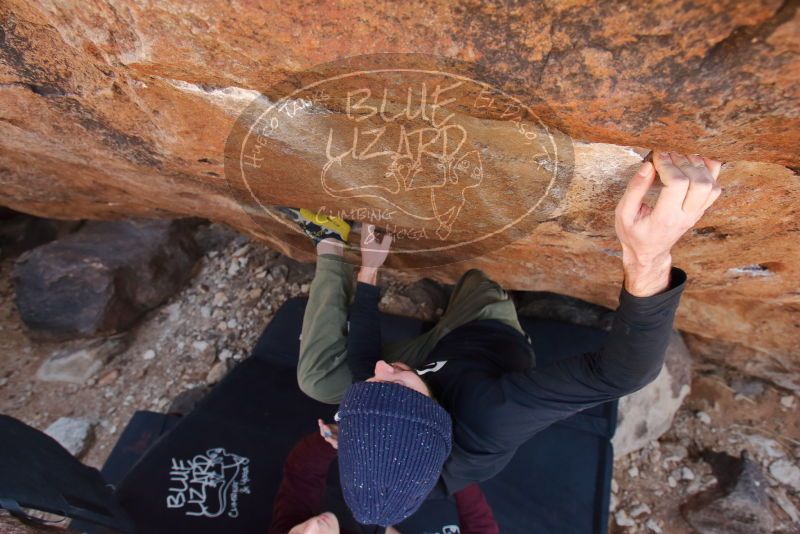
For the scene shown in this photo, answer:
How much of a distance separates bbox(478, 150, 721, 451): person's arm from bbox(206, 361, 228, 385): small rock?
1.68m

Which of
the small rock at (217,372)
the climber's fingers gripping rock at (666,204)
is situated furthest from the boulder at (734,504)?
the small rock at (217,372)

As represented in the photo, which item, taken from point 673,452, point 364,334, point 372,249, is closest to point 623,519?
point 673,452

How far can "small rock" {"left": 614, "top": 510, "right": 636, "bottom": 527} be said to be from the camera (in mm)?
2178

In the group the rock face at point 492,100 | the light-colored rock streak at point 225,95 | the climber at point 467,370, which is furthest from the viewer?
the light-colored rock streak at point 225,95

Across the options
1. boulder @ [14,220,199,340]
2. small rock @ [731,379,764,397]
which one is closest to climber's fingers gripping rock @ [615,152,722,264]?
small rock @ [731,379,764,397]

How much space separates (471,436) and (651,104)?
842 millimetres

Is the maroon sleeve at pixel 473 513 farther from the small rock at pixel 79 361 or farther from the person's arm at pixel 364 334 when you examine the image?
the small rock at pixel 79 361

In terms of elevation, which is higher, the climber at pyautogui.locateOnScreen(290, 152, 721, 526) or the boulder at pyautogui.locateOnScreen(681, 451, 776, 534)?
the climber at pyautogui.locateOnScreen(290, 152, 721, 526)

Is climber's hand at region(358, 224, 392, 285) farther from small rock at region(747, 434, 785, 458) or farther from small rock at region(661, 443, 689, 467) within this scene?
small rock at region(747, 434, 785, 458)

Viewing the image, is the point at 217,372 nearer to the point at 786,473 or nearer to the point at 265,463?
the point at 265,463

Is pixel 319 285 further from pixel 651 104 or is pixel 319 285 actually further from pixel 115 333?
pixel 115 333

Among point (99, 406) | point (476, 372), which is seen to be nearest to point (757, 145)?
point (476, 372)

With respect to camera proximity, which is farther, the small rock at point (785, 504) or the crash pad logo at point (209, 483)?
the small rock at point (785, 504)

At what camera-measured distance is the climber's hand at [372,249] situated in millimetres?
1735
